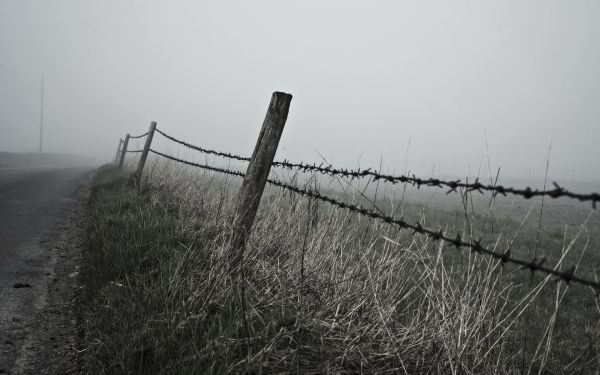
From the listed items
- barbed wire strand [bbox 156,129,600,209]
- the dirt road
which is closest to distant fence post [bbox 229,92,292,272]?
barbed wire strand [bbox 156,129,600,209]

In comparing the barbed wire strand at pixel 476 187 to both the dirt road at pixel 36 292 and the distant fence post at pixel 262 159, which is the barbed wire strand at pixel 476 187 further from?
the dirt road at pixel 36 292

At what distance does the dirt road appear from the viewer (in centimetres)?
230

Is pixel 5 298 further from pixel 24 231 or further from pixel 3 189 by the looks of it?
pixel 3 189

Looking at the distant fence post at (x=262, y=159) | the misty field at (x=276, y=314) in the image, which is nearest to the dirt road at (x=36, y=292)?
the misty field at (x=276, y=314)

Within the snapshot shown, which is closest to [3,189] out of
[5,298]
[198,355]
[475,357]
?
[5,298]

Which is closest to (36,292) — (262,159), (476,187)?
(262,159)

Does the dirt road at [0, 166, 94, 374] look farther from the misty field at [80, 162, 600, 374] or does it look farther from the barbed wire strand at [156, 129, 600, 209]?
the barbed wire strand at [156, 129, 600, 209]

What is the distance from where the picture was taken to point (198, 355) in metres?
1.88

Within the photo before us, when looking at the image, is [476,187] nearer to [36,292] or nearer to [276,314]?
[276,314]

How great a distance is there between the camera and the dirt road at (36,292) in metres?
2.30

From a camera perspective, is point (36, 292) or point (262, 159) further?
point (36, 292)

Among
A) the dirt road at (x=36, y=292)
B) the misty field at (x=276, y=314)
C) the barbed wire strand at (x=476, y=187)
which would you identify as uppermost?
the barbed wire strand at (x=476, y=187)

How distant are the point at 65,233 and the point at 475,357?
5213mm

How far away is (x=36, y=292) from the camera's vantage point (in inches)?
124
